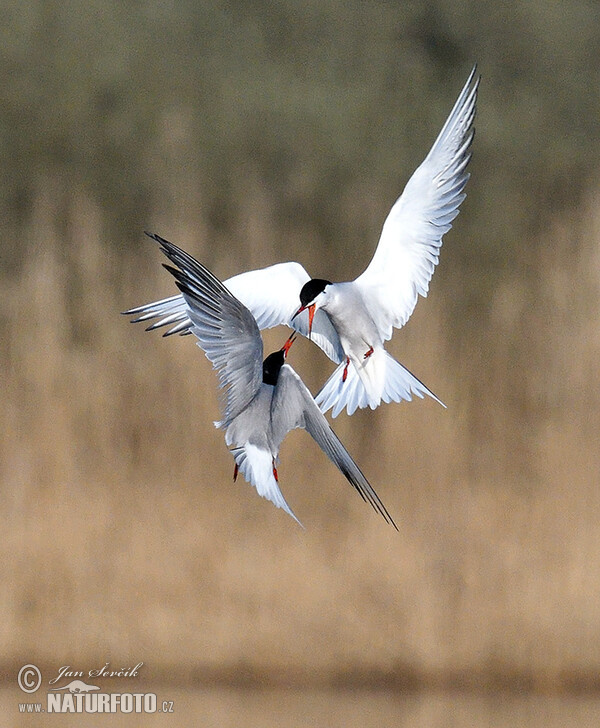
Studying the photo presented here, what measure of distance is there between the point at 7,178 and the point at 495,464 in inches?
49.2

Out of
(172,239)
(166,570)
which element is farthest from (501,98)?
(166,570)

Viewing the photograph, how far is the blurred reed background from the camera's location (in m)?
3.24

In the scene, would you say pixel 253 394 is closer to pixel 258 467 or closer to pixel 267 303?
pixel 258 467

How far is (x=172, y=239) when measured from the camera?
3.30 m

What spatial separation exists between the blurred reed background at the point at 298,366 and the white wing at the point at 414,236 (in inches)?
30.6

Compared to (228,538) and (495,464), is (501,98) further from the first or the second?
(228,538)

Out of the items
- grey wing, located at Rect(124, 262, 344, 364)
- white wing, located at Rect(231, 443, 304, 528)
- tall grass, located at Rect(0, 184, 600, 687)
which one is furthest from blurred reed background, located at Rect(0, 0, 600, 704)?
white wing, located at Rect(231, 443, 304, 528)

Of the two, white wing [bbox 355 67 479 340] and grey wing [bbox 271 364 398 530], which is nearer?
grey wing [bbox 271 364 398 530]

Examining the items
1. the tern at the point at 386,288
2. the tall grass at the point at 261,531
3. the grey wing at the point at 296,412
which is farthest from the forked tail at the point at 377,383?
the tall grass at the point at 261,531

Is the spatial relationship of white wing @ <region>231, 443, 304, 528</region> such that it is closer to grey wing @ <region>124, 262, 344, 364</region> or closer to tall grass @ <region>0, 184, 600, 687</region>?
grey wing @ <region>124, 262, 344, 364</region>

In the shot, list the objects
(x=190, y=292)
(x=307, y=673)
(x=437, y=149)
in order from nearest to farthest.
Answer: (x=190, y=292) < (x=437, y=149) < (x=307, y=673)

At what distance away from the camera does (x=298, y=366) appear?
3.27 meters

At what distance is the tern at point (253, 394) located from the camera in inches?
86.4

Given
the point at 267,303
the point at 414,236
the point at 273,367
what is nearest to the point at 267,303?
the point at 267,303
